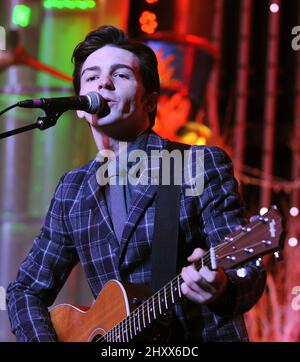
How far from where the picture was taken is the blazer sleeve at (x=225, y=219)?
2.11 meters

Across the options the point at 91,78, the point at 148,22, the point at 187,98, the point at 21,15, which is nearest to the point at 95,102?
the point at 91,78

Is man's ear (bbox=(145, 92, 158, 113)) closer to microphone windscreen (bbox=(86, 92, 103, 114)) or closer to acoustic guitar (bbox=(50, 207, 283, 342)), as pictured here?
microphone windscreen (bbox=(86, 92, 103, 114))

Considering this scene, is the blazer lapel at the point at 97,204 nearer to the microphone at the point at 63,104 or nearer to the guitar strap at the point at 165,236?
the guitar strap at the point at 165,236

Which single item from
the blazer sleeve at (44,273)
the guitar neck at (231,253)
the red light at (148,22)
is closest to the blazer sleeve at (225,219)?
the guitar neck at (231,253)

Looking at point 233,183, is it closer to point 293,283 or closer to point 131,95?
point 131,95

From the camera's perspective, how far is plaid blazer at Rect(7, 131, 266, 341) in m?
2.30

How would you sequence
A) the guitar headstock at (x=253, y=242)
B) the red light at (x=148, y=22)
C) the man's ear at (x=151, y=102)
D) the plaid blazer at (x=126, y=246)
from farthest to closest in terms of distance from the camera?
the red light at (x=148, y=22), the man's ear at (x=151, y=102), the plaid blazer at (x=126, y=246), the guitar headstock at (x=253, y=242)

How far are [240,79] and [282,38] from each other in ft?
1.87

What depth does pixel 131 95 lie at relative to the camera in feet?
8.45

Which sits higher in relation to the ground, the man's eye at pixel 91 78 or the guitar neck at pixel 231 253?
the man's eye at pixel 91 78

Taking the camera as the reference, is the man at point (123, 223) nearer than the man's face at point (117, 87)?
Yes

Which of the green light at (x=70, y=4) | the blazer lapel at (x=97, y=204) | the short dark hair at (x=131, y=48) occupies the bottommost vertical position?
the blazer lapel at (x=97, y=204)

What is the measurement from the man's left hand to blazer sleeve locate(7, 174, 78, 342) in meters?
0.86

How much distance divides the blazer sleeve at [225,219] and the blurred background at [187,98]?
26.2 inches
